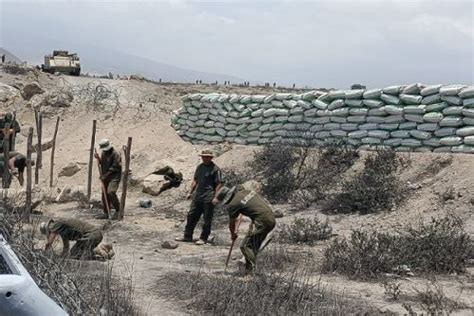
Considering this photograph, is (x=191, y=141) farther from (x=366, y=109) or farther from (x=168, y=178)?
(x=366, y=109)

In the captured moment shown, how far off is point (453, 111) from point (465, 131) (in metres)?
0.41

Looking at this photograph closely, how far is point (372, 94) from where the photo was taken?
12.5 m

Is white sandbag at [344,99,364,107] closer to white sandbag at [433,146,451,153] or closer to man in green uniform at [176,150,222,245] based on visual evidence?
white sandbag at [433,146,451,153]

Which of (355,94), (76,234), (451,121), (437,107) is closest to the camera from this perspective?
(76,234)

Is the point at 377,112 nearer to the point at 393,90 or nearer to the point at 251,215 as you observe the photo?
the point at 393,90

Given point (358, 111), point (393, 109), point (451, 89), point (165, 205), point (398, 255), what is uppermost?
point (451, 89)

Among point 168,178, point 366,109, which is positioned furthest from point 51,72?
point 366,109

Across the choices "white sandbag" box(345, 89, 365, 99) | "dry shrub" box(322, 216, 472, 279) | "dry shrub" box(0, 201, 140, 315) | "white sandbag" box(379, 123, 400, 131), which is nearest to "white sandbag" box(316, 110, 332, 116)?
"white sandbag" box(345, 89, 365, 99)

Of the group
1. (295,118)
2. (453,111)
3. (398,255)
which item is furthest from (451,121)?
(398,255)

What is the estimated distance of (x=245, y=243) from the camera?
7184 mm

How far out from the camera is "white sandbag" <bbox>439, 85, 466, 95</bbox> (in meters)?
11.4

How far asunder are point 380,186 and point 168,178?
477cm

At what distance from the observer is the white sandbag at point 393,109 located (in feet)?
39.4

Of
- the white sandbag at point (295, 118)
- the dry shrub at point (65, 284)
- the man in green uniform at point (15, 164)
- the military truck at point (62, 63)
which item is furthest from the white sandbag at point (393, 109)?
the military truck at point (62, 63)
